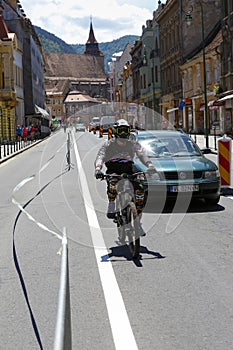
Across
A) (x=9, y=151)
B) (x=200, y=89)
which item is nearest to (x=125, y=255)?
(x=9, y=151)

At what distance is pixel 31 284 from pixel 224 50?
43061mm

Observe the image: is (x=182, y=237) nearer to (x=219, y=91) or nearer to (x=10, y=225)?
(x=10, y=225)

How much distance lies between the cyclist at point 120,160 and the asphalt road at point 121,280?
0.69 metres

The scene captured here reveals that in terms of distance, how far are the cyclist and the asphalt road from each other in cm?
69

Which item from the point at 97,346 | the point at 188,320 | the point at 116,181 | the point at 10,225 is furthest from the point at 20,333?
the point at 10,225

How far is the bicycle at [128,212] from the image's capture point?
24.9ft

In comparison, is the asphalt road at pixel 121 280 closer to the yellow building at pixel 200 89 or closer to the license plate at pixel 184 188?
the license plate at pixel 184 188

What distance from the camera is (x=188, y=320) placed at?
5.13m

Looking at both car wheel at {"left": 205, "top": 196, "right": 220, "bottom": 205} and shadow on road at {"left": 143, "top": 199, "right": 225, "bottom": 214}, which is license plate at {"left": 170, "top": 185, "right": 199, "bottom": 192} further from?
car wheel at {"left": 205, "top": 196, "right": 220, "bottom": 205}

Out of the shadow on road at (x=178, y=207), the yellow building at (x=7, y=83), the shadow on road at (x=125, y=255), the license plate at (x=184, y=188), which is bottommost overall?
the shadow on road at (x=125, y=255)

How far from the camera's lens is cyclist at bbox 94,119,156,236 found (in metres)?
8.29

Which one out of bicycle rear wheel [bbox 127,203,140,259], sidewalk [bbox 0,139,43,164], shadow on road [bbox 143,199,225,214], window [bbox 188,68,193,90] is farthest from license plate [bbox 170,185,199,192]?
window [bbox 188,68,193,90]

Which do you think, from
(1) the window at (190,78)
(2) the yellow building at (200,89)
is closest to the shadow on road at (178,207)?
(2) the yellow building at (200,89)

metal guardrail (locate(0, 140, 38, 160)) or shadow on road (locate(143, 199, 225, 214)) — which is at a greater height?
metal guardrail (locate(0, 140, 38, 160))
